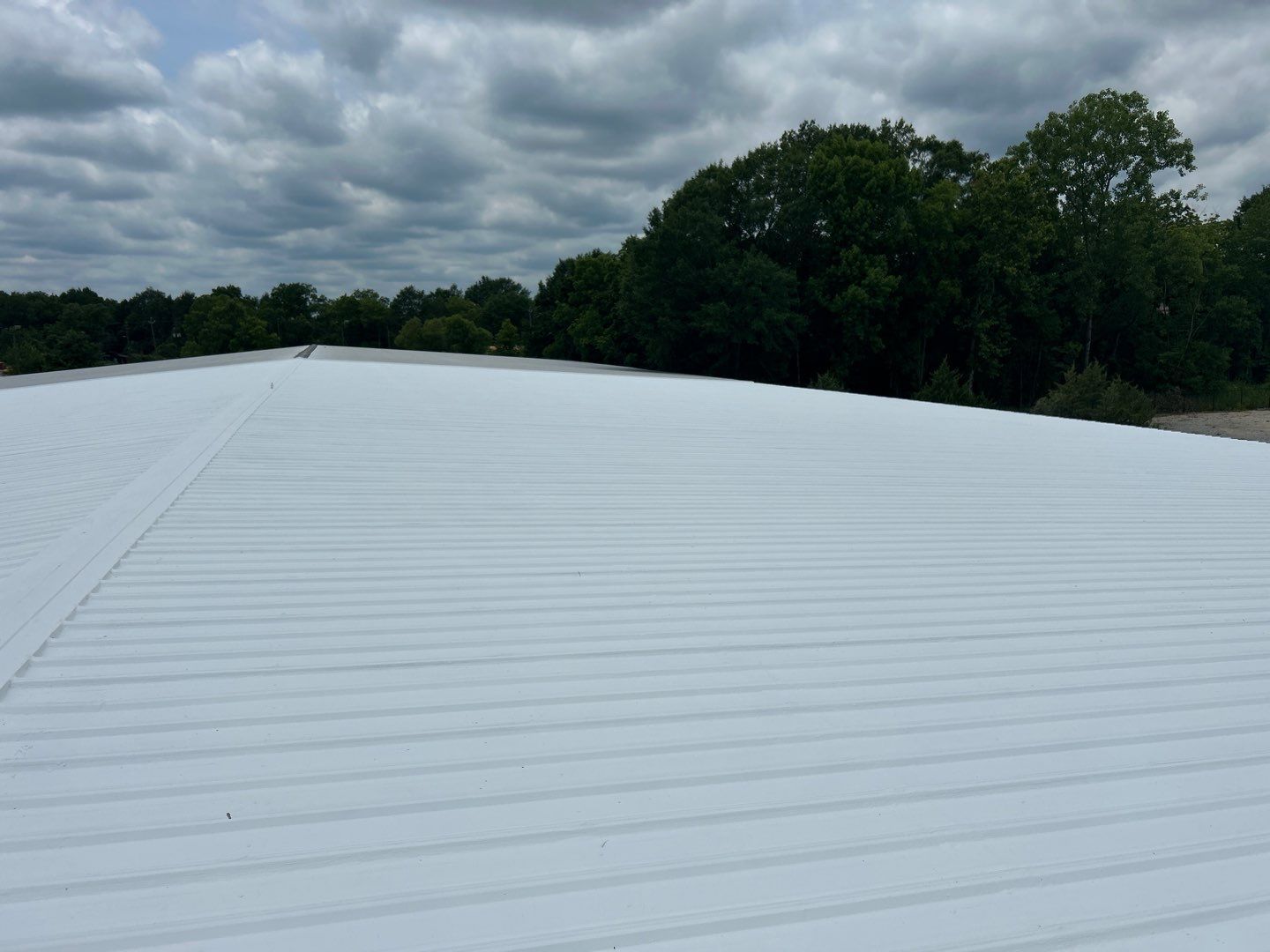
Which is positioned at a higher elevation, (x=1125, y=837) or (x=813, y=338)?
(x=813, y=338)

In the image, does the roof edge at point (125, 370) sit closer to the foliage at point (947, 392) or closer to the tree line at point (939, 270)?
the tree line at point (939, 270)

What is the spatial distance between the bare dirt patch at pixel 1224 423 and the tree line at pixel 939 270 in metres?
4.02

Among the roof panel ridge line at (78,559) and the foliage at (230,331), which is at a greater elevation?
the foliage at (230,331)

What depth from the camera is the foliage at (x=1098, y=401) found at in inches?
953

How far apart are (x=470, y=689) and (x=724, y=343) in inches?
1215

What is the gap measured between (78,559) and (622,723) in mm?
2965

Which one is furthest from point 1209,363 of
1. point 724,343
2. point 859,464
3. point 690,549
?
point 690,549

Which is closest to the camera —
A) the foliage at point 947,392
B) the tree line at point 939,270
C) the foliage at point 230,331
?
the foliage at point 947,392

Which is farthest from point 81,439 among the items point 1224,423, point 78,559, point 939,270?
point 1224,423

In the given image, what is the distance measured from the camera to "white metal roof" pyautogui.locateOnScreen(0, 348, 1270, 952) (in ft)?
7.04

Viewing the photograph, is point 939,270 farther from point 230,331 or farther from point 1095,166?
point 230,331

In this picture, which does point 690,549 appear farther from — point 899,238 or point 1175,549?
point 899,238

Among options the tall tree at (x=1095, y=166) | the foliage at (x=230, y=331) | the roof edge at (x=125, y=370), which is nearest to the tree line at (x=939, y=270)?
the tall tree at (x=1095, y=166)

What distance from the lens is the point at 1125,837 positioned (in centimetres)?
250
